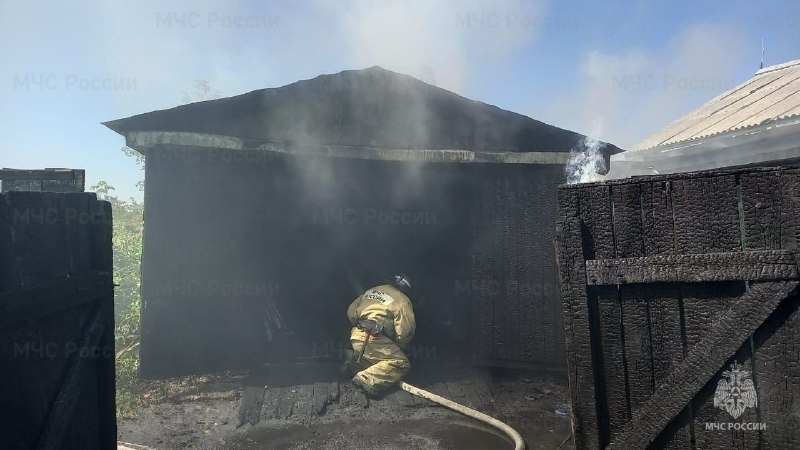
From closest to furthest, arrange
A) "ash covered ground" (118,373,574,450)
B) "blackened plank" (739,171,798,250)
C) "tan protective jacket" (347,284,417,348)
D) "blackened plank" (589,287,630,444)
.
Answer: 1. "blackened plank" (739,171,798,250)
2. "blackened plank" (589,287,630,444)
3. "ash covered ground" (118,373,574,450)
4. "tan protective jacket" (347,284,417,348)

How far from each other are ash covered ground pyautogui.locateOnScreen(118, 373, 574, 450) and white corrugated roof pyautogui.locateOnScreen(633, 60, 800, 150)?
14.6 feet

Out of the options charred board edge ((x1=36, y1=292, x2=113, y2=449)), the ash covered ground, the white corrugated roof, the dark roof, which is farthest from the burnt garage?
charred board edge ((x1=36, y1=292, x2=113, y2=449))

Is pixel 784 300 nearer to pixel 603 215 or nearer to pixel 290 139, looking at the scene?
pixel 603 215

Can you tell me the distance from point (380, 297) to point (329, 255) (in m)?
2.10

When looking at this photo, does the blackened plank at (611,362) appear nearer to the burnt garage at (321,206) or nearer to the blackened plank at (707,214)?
the blackened plank at (707,214)

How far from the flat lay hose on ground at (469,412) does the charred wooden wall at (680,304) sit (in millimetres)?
3025

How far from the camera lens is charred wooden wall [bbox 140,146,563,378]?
714cm

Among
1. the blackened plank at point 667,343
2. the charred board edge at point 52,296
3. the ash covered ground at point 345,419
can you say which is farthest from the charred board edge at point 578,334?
the ash covered ground at point 345,419

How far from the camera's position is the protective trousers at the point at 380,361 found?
6.42 m

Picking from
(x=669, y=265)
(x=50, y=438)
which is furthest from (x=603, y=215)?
(x=50, y=438)

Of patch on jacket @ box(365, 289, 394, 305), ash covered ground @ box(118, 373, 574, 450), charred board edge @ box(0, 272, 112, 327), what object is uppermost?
charred board edge @ box(0, 272, 112, 327)

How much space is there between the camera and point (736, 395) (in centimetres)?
190

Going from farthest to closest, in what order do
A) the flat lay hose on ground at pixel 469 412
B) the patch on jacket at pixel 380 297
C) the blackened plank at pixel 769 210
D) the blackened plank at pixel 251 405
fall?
the patch on jacket at pixel 380 297 → the blackened plank at pixel 251 405 → the flat lay hose on ground at pixel 469 412 → the blackened plank at pixel 769 210

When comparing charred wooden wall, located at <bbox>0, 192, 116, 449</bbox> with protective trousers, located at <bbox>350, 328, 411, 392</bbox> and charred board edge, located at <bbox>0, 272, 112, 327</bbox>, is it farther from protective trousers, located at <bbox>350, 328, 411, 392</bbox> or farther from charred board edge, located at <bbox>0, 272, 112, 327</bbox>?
protective trousers, located at <bbox>350, 328, 411, 392</bbox>
